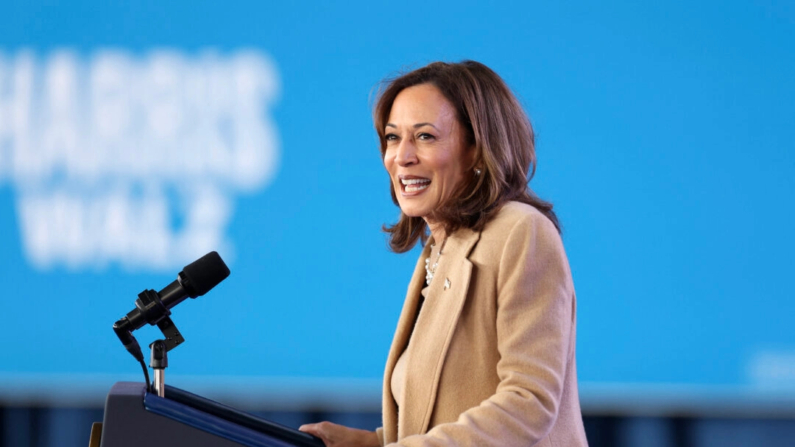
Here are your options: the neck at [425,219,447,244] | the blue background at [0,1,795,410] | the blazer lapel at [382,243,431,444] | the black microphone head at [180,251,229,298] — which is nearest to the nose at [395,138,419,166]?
the neck at [425,219,447,244]

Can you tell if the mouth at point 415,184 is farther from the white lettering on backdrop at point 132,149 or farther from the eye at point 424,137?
the white lettering on backdrop at point 132,149

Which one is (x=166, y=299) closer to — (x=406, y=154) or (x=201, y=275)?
(x=201, y=275)

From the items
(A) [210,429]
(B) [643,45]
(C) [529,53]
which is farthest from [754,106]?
(A) [210,429]

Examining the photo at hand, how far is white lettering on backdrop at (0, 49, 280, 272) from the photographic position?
319 cm

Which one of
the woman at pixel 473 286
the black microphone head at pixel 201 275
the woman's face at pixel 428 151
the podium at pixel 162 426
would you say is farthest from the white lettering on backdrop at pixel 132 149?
the podium at pixel 162 426

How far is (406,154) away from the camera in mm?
1527

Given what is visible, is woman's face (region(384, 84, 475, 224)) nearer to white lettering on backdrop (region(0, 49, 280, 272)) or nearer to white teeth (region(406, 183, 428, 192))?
white teeth (region(406, 183, 428, 192))

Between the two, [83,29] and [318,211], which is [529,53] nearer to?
[318,211]

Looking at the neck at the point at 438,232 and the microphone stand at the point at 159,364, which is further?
the neck at the point at 438,232

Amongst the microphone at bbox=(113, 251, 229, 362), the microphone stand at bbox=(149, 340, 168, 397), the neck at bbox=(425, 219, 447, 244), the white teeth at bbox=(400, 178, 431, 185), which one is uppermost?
the white teeth at bbox=(400, 178, 431, 185)

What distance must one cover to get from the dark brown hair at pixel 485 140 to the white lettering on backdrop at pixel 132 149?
1716mm

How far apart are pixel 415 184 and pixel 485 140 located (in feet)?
0.50

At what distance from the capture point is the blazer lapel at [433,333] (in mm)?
1365

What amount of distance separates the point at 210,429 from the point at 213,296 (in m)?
2.08
